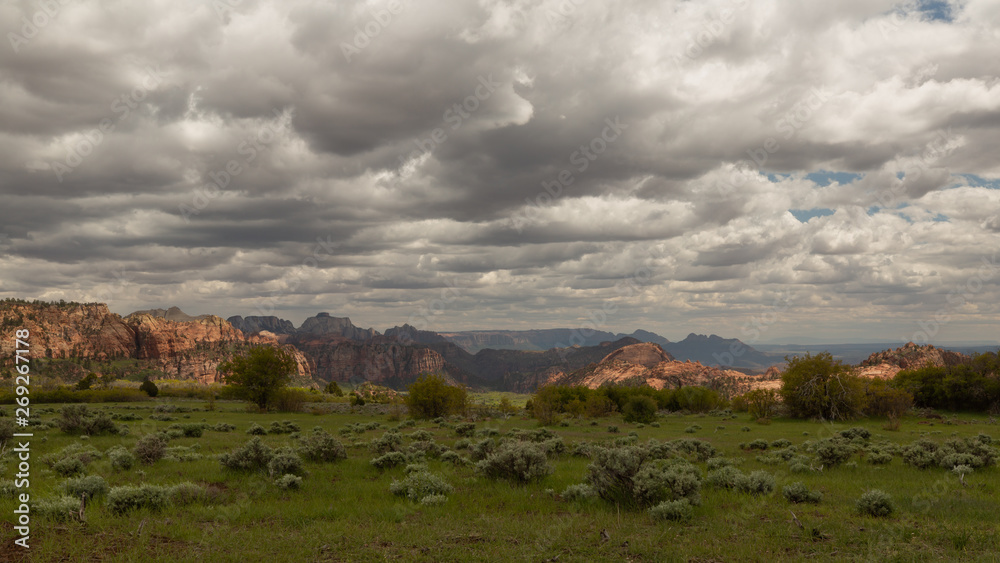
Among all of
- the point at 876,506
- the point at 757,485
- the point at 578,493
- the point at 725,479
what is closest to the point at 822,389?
the point at 725,479

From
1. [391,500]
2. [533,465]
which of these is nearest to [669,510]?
[533,465]

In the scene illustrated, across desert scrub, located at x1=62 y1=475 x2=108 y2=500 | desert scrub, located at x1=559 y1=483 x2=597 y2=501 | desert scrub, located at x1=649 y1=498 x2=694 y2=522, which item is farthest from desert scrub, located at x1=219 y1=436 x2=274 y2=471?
desert scrub, located at x1=649 y1=498 x2=694 y2=522

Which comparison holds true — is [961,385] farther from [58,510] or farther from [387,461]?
[58,510]

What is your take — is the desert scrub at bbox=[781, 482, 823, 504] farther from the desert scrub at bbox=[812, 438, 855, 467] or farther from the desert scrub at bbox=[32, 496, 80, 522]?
the desert scrub at bbox=[32, 496, 80, 522]

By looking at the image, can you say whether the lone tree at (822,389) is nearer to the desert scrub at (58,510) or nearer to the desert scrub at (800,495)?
the desert scrub at (800,495)

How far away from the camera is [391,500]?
13922 millimetres

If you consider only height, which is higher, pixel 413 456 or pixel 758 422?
pixel 413 456

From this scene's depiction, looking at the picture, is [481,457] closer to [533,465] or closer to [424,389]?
[533,465]

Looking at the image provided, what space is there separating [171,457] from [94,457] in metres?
2.47

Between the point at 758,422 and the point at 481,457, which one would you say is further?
the point at 758,422

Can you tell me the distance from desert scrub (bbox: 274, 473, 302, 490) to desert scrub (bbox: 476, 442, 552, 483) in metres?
5.85

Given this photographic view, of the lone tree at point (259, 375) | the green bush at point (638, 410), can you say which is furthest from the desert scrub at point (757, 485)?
the lone tree at point (259, 375)

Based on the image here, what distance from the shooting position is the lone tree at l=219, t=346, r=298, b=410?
6406cm

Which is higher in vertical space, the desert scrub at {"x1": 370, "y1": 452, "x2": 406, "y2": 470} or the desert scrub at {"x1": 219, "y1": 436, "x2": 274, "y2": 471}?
the desert scrub at {"x1": 219, "y1": 436, "x2": 274, "y2": 471}
